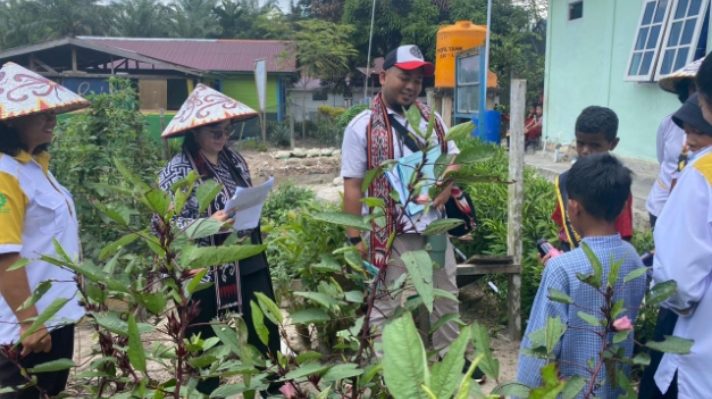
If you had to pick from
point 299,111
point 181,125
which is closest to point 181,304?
point 181,125

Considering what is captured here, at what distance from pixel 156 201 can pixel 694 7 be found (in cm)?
659

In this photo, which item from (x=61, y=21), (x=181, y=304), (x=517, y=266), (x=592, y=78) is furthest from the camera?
(x=61, y=21)

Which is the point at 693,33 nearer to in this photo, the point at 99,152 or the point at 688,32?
the point at 688,32

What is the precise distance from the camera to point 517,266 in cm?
384

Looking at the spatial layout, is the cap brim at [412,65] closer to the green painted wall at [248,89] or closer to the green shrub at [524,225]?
the green shrub at [524,225]

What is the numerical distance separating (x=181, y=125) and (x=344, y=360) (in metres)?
1.75

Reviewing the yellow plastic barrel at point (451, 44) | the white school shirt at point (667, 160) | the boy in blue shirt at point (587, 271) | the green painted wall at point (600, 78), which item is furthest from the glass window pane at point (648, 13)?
the boy in blue shirt at point (587, 271)

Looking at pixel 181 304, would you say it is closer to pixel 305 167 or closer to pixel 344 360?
pixel 344 360

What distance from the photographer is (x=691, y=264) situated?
5.09 feet

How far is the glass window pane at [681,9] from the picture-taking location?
20.9 feet

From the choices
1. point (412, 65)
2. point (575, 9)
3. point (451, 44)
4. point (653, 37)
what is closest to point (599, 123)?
point (412, 65)

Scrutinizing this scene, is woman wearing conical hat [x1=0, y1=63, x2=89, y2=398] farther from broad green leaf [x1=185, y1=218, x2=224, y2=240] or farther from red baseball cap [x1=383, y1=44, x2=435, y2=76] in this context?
red baseball cap [x1=383, y1=44, x2=435, y2=76]

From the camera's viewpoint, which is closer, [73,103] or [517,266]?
[73,103]

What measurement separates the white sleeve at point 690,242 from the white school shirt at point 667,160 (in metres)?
1.87
